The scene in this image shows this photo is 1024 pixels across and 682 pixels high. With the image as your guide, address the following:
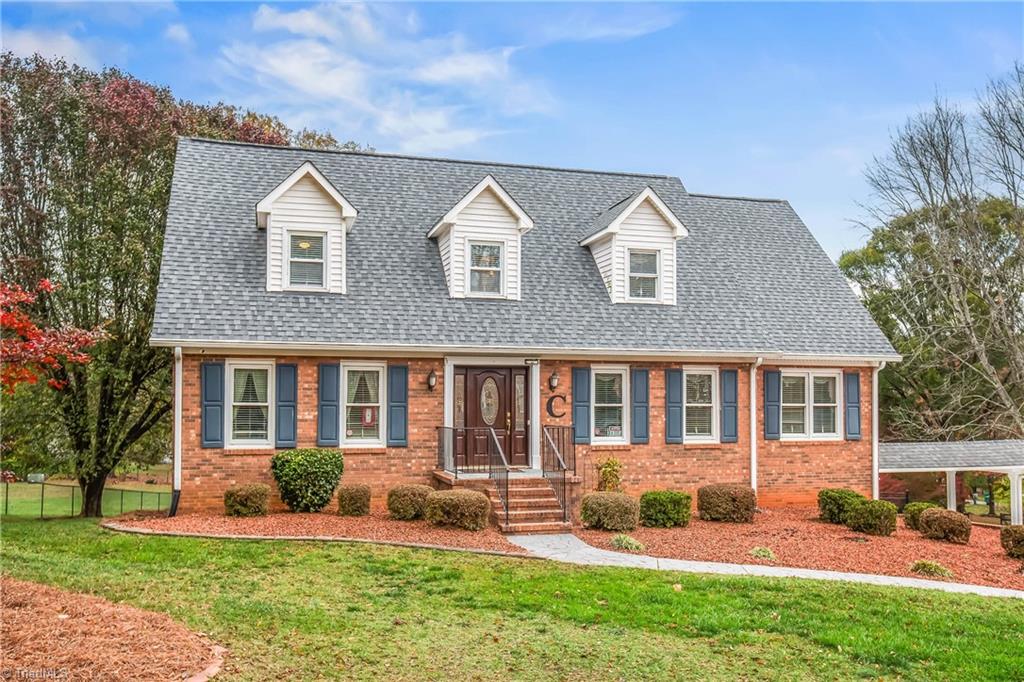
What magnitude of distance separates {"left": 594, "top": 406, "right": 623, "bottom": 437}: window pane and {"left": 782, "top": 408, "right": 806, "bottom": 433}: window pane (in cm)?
384

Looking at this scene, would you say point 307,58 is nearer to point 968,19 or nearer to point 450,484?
point 450,484

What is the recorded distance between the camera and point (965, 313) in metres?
25.7

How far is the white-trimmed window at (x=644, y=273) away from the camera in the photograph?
59.3ft

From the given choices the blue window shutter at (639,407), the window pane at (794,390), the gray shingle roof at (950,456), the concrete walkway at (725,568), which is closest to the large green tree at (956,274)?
the gray shingle roof at (950,456)

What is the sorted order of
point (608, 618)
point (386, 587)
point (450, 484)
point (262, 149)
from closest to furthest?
1. point (608, 618)
2. point (386, 587)
3. point (450, 484)
4. point (262, 149)

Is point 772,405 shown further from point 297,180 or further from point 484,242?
point 297,180

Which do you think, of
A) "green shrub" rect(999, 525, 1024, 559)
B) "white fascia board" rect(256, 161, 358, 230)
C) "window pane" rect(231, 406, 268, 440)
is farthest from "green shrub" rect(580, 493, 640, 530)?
"white fascia board" rect(256, 161, 358, 230)

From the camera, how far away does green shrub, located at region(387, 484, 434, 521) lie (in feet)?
44.9

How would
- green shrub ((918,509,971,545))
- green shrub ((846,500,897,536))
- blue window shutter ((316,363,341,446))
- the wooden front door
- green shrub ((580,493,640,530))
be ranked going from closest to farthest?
green shrub ((580,493,640,530)) < green shrub ((918,509,971,545)) < green shrub ((846,500,897,536)) < blue window shutter ((316,363,341,446)) < the wooden front door

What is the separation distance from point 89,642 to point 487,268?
11.8m

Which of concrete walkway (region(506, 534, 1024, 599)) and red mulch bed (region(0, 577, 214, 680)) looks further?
concrete walkway (region(506, 534, 1024, 599))

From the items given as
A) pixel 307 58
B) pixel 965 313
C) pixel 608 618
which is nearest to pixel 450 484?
pixel 608 618

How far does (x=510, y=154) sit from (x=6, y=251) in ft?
74.6

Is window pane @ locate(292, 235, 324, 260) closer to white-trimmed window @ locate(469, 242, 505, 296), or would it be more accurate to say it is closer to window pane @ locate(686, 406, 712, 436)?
white-trimmed window @ locate(469, 242, 505, 296)
